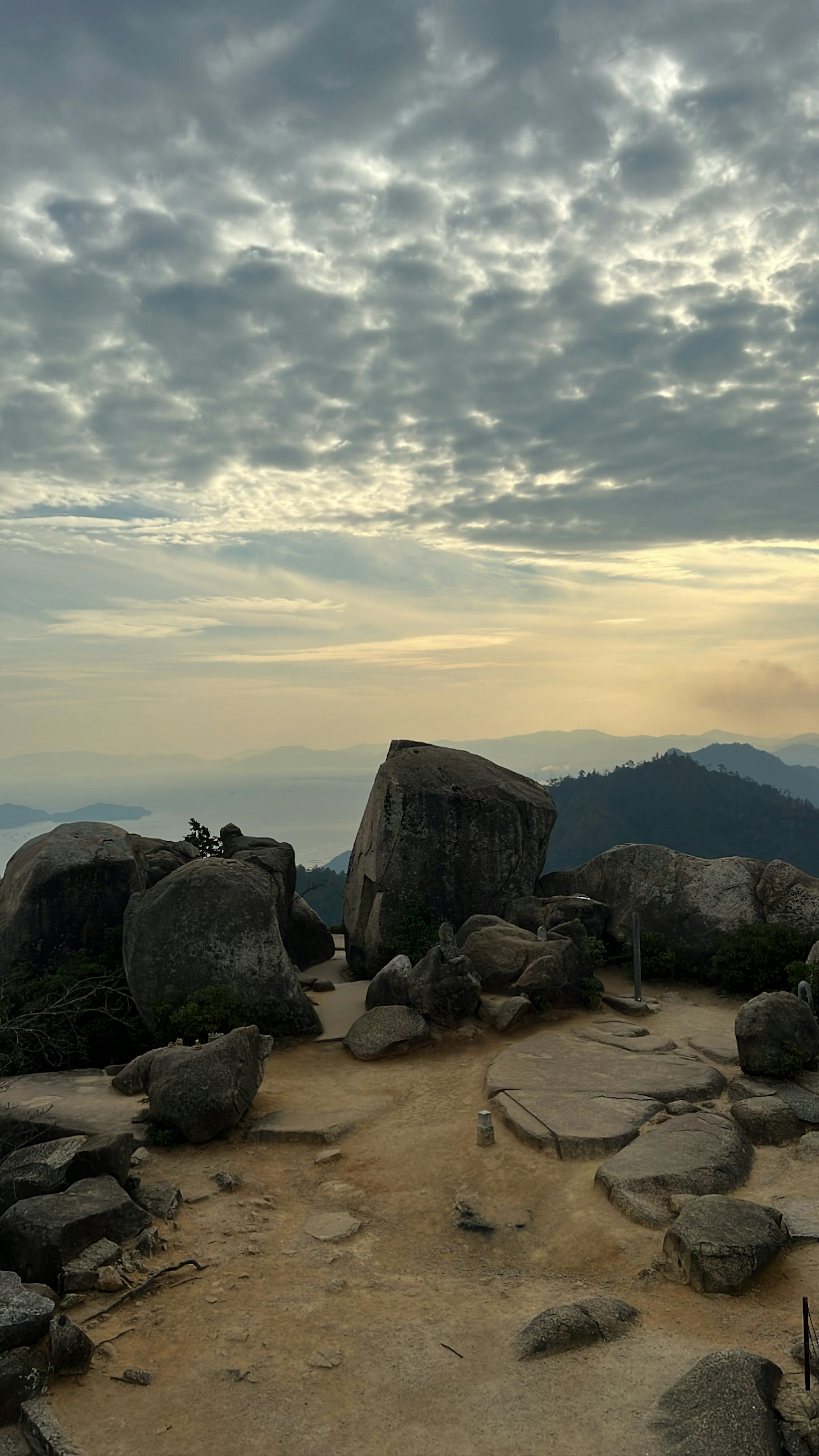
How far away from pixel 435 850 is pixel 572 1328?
49.3 ft

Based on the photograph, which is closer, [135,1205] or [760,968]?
[135,1205]

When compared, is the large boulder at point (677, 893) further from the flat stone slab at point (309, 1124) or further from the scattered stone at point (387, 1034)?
the flat stone slab at point (309, 1124)

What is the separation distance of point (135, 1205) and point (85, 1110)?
397 centimetres

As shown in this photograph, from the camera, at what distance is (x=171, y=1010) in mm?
17141

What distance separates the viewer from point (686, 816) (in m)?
130

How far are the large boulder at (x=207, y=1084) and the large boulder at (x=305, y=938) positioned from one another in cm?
965

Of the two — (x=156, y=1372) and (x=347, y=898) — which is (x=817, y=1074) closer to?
(x=156, y=1372)

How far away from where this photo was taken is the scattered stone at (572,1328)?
830 centimetres

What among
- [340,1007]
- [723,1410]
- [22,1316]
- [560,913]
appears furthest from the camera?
[560,913]

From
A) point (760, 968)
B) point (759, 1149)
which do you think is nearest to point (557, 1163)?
point (759, 1149)

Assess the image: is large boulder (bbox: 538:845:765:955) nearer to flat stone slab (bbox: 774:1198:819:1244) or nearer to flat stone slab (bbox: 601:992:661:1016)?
flat stone slab (bbox: 601:992:661:1016)

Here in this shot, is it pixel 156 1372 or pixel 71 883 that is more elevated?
pixel 71 883

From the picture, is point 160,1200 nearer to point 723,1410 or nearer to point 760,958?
point 723,1410

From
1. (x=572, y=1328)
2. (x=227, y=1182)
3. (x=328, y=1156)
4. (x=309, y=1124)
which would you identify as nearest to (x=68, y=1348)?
(x=227, y=1182)
